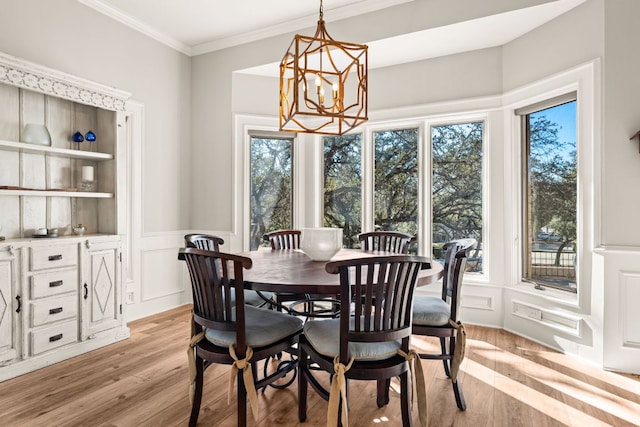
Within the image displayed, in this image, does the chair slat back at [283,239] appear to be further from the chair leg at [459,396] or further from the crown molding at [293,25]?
the crown molding at [293,25]

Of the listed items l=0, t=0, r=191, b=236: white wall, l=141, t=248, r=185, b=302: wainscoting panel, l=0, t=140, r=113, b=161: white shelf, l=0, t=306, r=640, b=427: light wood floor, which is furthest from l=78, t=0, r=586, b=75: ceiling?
l=0, t=306, r=640, b=427: light wood floor

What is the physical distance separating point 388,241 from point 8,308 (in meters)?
2.85

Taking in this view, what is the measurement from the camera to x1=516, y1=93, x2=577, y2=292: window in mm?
3271

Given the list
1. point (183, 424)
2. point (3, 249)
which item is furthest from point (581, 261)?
point (3, 249)

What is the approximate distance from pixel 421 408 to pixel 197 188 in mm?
3679

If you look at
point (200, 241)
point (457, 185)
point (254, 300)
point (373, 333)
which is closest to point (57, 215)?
point (200, 241)

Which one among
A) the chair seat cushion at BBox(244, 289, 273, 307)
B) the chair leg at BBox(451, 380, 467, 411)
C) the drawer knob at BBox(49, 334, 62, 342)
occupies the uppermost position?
the chair seat cushion at BBox(244, 289, 273, 307)

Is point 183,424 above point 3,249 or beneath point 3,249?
beneath

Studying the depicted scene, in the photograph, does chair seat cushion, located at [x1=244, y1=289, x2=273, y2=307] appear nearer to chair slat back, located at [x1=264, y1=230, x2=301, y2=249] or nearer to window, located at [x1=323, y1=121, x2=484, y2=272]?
chair slat back, located at [x1=264, y1=230, x2=301, y2=249]

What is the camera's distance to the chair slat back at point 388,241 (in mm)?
3157

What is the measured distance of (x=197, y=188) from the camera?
4.70 metres

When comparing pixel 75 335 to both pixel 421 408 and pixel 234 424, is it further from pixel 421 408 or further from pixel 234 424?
pixel 421 408

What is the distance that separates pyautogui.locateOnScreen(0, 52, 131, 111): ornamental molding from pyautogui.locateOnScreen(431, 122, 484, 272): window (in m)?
3.16

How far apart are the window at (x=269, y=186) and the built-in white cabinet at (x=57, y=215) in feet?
5.10
